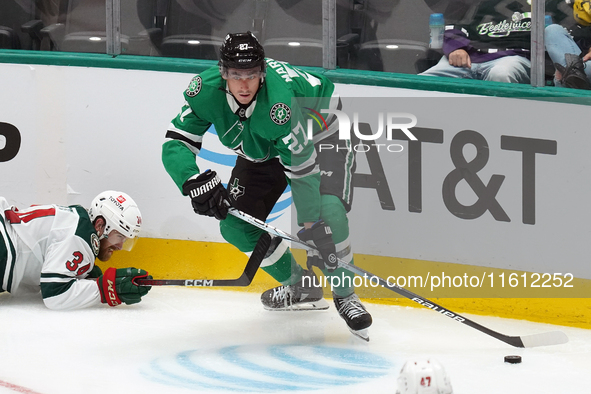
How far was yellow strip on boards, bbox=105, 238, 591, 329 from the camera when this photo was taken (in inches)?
130

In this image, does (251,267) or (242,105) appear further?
(251,267)

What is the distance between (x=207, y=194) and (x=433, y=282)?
123 centimetres

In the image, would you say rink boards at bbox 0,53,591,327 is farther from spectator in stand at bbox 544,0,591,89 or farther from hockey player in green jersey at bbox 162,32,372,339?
hockey player in green jersey at bbox 162,32,372,339

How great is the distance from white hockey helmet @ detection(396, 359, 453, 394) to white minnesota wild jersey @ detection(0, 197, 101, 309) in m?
1.89

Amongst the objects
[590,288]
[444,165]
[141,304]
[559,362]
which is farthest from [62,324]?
[590,288]

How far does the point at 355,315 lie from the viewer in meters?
3.07

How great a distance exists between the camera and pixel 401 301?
11.9 ft

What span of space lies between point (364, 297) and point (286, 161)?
92cm

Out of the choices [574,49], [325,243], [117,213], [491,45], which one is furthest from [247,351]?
[574,49]

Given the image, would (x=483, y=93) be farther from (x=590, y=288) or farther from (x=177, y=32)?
(x=177, y=32)

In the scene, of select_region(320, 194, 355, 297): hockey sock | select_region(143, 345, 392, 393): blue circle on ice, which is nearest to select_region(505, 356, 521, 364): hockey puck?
select_region(143, 345, 392, 393): blue circle on ice

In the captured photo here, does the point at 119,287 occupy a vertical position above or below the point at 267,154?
below

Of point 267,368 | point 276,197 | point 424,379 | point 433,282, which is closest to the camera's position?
point 424,379

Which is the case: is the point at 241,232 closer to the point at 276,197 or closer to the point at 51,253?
the point at 276,197
